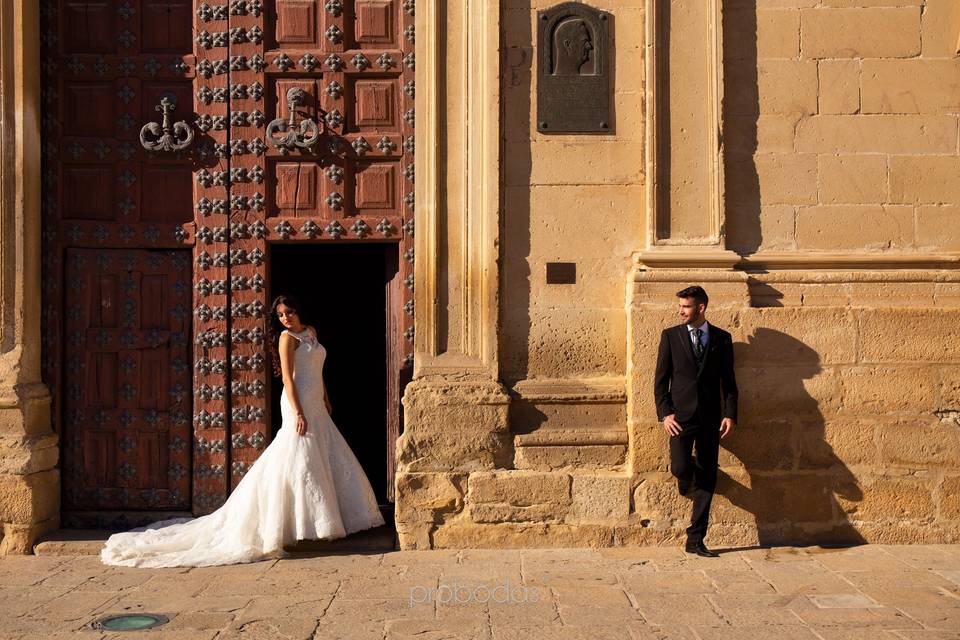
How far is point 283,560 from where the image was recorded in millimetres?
6465

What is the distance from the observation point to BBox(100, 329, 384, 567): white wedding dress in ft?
21.1

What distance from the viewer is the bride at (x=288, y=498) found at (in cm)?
645

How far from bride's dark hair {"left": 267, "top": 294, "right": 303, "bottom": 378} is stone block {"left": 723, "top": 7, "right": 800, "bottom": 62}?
10.8ft

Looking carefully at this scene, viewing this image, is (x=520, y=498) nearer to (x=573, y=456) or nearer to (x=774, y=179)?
(x=573, y=456)

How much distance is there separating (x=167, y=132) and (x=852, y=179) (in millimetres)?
4626

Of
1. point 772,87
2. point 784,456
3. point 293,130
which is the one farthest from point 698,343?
point 293,130

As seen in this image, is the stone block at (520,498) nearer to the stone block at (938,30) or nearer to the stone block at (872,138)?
the stone block at (872,138)

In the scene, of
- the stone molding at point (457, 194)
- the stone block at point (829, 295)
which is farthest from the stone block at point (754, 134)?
the stone molding at point (457, 194)

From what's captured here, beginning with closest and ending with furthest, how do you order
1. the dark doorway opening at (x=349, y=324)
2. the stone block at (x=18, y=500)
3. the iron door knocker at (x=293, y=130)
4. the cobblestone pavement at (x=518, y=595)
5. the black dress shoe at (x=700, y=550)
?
the cobblestone pavement at (x=518, y=595) < the black dress shoe at (x=700, y=550) < the stone block at (x=18, y=500) < the iron door knocker at (x=293, y=130) < the dark doorway opening at (x=349, y=324)

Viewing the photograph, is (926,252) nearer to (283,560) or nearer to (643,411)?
(643,411)

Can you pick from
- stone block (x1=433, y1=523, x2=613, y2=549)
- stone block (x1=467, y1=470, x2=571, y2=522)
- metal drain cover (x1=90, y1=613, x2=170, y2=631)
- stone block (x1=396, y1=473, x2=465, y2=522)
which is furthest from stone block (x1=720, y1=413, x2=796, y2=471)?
metal drain cover (x1=90, y1=613, x2=170, y2=631)

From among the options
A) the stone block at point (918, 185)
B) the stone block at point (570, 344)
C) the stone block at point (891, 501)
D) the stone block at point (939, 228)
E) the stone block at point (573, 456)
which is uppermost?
the stone block at point (918, 185)

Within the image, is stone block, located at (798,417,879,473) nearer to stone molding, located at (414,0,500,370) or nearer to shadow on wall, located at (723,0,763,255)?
shadow on wall, located at (723,0,763,255)

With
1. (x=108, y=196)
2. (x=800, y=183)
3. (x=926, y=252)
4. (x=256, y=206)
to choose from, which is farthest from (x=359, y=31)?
(x=926, y=252)
